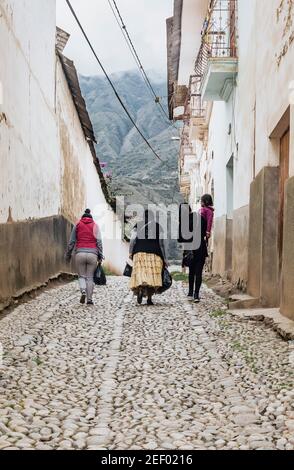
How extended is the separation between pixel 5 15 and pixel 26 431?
6947mm

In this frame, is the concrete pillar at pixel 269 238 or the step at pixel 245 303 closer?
the concrete pillar at pixel 269 238

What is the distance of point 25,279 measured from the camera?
10281mm

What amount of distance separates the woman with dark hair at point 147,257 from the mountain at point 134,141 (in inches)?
910

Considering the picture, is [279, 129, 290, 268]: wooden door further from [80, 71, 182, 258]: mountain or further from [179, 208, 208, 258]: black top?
[80, 71, 182, 258]: mountain

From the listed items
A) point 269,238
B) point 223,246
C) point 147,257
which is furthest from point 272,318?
point 223,246

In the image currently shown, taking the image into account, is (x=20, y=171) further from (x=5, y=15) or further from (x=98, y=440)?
(x=98, y=440)

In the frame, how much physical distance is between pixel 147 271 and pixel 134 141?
297 feet

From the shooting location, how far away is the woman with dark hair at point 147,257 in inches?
393

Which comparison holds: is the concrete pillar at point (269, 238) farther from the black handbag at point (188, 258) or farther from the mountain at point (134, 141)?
the mountain at point (134, 141)

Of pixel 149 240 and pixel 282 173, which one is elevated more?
pixel 282 173

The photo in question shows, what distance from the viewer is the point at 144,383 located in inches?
189

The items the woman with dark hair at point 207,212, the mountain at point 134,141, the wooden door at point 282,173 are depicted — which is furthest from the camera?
the mountain at point 134,141

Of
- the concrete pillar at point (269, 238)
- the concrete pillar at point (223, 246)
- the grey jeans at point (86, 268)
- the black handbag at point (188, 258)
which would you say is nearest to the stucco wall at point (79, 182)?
the concrete pillar at point (223, 246)

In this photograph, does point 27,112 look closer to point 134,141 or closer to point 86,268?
point 86,268
